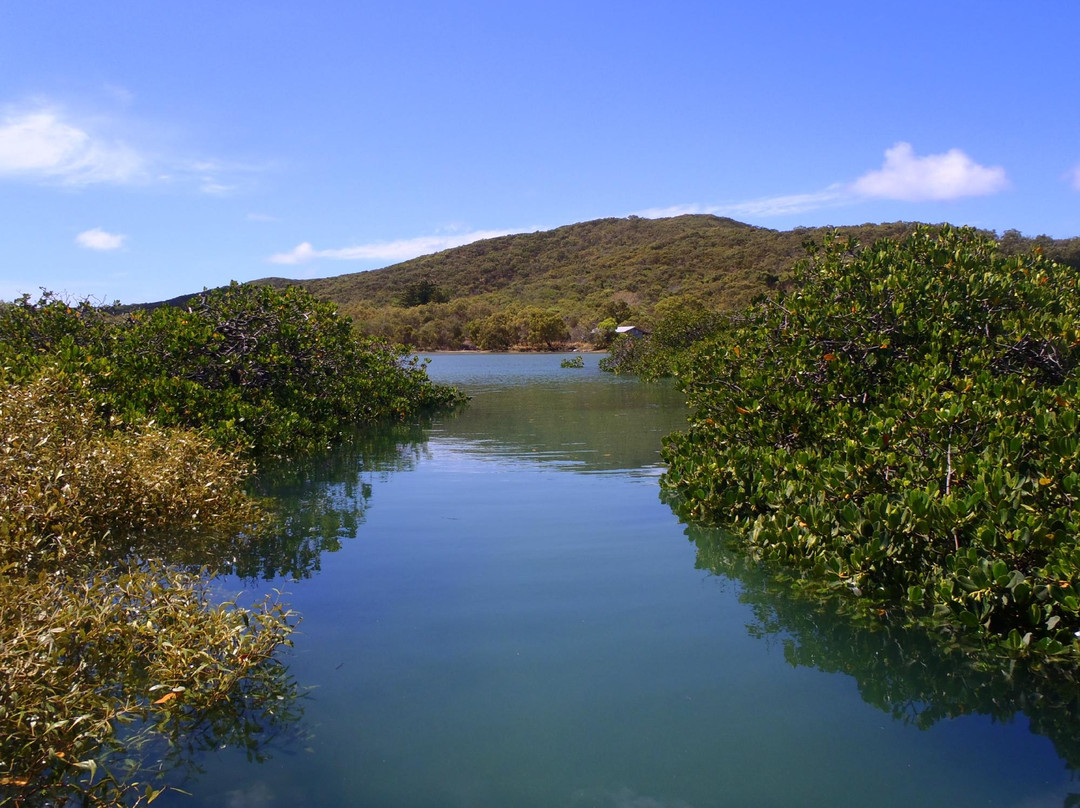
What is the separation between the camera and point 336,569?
663cm

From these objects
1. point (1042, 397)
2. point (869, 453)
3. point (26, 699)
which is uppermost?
point (1042, 397)

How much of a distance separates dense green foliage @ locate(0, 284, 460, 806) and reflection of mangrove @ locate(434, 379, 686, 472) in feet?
10.0

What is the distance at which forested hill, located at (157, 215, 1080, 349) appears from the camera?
210ft

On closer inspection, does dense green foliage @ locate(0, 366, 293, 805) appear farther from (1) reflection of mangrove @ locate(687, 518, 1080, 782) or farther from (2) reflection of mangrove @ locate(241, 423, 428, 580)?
(1) reflection of mangrove @ locate(687, 518, 1080, 782)

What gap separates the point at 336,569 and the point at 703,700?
10.9 ft

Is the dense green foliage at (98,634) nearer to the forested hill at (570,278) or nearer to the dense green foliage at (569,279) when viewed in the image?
the forested hill at (570,278)

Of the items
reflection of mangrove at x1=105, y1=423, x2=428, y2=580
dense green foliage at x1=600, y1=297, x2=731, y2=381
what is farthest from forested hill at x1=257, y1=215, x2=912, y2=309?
reflection of mangrove at x1=105, y1=423, x2=428, y2=580

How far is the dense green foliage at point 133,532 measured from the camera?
3.49 metres

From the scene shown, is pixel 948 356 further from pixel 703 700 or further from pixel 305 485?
pixel 305 485

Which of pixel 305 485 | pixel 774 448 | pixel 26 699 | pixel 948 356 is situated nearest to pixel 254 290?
pixel 305 485

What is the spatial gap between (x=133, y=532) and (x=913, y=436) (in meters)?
6.34

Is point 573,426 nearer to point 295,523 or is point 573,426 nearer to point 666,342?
point 295,523

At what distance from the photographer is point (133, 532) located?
276 inches

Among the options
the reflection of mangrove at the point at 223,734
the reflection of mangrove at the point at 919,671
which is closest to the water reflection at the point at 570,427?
the reflection of mangrove at the point at 919,671
